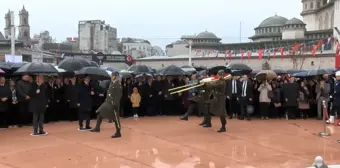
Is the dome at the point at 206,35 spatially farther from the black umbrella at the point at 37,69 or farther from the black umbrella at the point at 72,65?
the black umbrella at the point at 37,69

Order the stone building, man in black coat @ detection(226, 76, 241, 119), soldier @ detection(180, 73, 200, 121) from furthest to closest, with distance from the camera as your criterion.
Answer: the stone building
man in black coat @ detection(226, 76, 241, 119)
soldier @ detection(180, 73, 200, 121)

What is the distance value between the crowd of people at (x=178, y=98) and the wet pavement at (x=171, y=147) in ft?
2.52

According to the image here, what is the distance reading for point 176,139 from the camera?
9.22 meters

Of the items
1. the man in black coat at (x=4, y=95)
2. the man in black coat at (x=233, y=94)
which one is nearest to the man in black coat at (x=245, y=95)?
the man in black coat at (x=233, y=94)

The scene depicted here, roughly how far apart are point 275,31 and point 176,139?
86.6 meters

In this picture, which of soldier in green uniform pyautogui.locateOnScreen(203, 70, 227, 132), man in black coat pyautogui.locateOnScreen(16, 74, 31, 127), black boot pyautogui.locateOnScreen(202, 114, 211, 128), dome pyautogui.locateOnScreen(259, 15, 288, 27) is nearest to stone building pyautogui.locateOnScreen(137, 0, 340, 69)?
dome pyautogui.locateOnScreen(259, 15, 288, 27)

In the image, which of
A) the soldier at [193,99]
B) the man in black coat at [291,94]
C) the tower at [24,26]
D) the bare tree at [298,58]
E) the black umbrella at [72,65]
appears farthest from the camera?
the tower at [24,26]

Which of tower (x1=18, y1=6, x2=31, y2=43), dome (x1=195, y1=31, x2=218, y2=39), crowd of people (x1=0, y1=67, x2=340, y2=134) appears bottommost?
crowd of people (x1=0, y1=67, x2=340, y2=134)

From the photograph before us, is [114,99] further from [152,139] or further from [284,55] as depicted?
[284,55]

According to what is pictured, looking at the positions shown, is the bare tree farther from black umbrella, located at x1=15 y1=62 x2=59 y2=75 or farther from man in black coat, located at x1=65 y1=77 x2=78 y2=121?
black umbrella, located at x1=15 y1=62 x2=59 y2=75

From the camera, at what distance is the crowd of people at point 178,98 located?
11.4 m

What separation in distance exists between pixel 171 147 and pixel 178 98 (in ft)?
17.6

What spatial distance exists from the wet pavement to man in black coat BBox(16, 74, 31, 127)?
67 centimetres

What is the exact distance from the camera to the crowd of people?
37.3 ft
